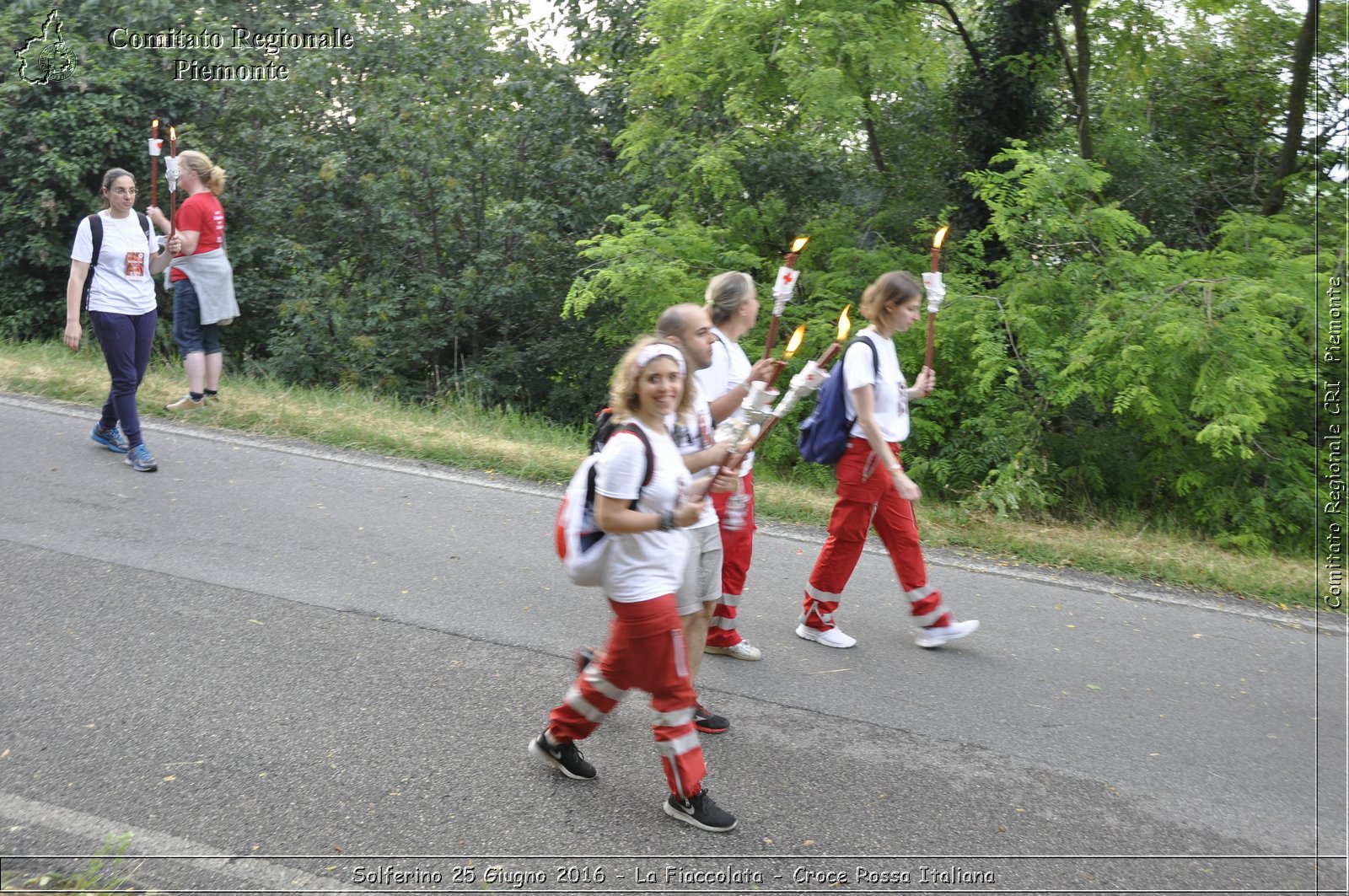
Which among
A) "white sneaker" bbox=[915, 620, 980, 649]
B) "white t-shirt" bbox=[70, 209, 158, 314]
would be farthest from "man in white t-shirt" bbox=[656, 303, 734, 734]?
"white t-shirt" bbox=[70, 209, 158, 314]

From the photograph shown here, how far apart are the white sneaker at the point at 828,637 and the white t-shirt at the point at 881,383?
101 cm

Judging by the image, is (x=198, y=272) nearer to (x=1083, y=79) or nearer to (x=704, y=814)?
(x=704, y=814)

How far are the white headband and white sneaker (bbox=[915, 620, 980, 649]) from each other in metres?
2.47

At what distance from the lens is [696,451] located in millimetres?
4352

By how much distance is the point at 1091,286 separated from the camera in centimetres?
1045

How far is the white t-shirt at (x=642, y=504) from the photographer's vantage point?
3717 mm

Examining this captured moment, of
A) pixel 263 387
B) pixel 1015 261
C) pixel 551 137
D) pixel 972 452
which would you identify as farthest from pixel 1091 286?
pixel 263 387

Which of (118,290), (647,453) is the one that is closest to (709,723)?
(647,453)

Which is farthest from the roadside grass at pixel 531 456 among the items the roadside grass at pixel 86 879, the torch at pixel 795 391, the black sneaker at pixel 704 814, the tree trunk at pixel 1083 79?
the tree trunk at pixel 1083 79

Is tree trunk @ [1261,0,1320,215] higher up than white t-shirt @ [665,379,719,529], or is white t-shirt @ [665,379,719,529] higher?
tree trunk @ [1261,0,1320,215]

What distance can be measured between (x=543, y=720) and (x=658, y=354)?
1.76 metres

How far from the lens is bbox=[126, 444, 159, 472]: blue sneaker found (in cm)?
775

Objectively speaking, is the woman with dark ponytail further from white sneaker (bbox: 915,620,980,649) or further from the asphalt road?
white sneaker (bbox: 915,620,980,649)

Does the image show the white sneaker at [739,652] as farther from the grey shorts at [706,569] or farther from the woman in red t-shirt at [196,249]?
the woman in red t-shirt at [196,249]
